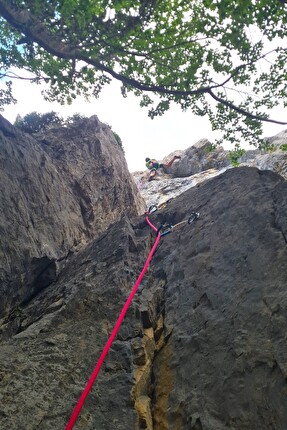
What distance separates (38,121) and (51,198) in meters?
6.41

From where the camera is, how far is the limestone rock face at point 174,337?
337 cm

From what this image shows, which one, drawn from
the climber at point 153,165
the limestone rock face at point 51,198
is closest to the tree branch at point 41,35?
the limestone rock face at point 51,198

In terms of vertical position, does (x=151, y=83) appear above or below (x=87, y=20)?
below

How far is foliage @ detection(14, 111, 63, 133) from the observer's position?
13195 mm

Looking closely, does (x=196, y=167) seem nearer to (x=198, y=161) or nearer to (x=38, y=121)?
(x=198, y=161)

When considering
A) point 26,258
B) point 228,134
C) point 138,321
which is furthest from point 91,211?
point 138,321

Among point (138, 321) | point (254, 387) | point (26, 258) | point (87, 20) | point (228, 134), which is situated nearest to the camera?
point (254, 387)

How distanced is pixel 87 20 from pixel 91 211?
5.35 metres

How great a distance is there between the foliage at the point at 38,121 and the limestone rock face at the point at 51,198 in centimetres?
136

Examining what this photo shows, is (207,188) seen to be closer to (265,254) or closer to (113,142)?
(265,254)

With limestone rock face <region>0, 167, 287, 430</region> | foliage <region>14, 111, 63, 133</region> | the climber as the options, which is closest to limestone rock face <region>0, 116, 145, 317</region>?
limestone rock face <region>0, 167, 287, 430</region>

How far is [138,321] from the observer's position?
474 cm

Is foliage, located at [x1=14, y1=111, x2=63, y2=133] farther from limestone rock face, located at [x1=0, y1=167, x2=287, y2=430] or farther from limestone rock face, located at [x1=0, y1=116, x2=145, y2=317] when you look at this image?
limestone rock face, located at [x1=0, y1=167, x2=287, y2=430]

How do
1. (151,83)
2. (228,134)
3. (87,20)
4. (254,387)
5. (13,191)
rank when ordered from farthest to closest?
(228,134) < (151,83) < (87,20) < (13,191) < (254,387)
